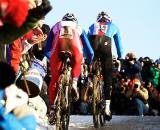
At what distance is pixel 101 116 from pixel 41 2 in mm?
9137

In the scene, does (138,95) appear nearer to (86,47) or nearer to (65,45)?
(86,47)

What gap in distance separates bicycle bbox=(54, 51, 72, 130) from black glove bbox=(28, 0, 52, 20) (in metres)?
6.10

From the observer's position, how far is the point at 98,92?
43.4 ft

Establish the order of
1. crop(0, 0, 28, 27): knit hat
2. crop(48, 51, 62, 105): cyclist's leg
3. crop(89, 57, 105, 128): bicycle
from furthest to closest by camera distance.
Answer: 1. crop(89, 57, 105, 128): bicycle
2. crop(48, 51, 62, 105): cyclist's leg
3. crop(0, 0, 28, 27): knit hat

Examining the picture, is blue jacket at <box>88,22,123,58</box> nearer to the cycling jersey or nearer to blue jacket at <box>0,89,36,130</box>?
the cycling jersey

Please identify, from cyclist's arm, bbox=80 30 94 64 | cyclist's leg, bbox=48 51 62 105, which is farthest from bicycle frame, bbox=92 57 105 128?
cyclist's leg, bbox=48 51 62 105

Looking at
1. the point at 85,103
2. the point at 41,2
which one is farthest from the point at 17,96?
the point at 85,103

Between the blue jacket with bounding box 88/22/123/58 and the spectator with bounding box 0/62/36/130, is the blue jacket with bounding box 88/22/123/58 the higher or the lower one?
the higher one

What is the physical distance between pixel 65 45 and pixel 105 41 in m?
2.48

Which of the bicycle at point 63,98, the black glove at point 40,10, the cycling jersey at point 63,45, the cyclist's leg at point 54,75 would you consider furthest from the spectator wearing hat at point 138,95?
the black glove at point 40,10

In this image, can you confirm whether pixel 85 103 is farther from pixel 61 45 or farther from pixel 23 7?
pixel 23 7

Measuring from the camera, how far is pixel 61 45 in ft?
36.1

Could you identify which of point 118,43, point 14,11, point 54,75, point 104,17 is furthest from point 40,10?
point 118,43

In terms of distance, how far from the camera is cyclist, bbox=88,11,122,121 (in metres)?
12.9
